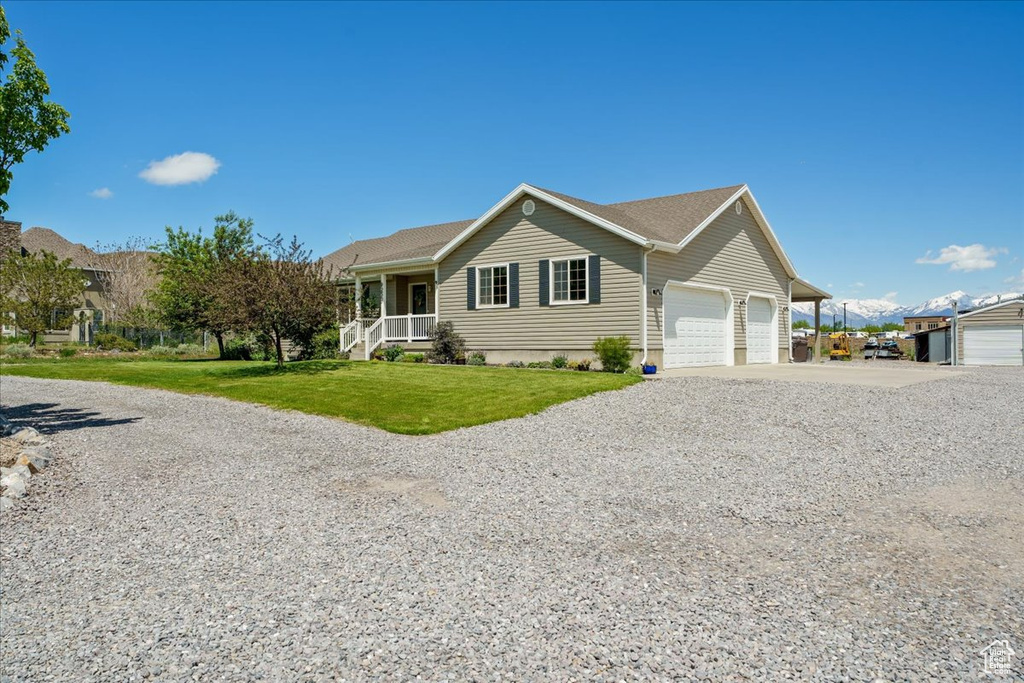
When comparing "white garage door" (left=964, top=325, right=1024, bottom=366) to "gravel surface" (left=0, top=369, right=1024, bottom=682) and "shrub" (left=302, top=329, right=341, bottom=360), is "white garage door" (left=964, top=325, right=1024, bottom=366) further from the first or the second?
"shrub" (left=302, top=329, right=341, bottom=360)

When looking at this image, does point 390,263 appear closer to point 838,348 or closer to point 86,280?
point 86,280

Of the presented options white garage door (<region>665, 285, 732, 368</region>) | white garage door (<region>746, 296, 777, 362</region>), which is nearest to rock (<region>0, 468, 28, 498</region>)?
white garage door (<region>665, 285, 732, 368</region>)

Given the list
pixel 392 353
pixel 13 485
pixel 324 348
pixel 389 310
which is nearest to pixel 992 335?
pixel 392 353

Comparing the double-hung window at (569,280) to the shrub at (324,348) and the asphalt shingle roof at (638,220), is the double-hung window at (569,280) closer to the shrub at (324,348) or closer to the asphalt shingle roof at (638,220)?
the asphalt shingle roof at (638,220)

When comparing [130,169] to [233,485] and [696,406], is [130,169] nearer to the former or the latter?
[233,485]

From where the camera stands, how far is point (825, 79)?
15.9m

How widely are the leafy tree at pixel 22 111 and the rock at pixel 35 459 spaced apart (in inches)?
141

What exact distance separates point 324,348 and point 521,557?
19281 mm

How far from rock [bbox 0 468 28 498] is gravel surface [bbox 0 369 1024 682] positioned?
0.22 meters

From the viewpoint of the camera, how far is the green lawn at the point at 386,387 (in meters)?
10.9

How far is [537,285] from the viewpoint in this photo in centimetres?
1925

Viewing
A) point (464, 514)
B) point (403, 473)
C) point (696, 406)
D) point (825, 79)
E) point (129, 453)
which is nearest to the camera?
point (464, 514)

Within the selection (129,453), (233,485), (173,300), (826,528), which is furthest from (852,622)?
(173,300)

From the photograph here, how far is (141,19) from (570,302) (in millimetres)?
12228
